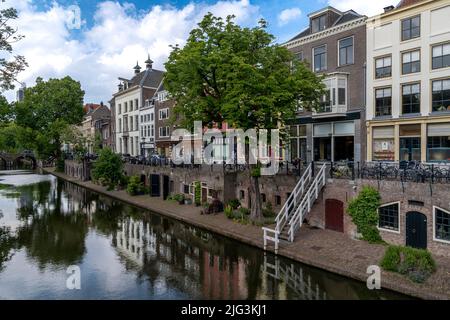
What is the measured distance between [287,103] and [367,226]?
7969mm

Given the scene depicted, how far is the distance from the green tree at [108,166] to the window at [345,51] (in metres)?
28.9

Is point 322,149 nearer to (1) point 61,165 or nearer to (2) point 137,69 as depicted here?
(2) point 137,69

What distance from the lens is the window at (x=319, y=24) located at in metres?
29.0

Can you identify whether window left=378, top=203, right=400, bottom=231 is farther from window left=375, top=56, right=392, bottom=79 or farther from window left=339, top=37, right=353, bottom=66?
window left=339, top=37, right=353, bottom=66

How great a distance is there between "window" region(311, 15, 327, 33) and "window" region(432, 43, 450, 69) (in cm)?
906

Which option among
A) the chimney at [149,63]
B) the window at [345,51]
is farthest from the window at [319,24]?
the chimney at [149,63]

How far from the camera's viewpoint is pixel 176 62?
21797 millimetres

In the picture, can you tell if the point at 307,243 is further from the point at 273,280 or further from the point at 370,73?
the point at 370,73

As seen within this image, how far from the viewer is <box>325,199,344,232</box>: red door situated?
2045 centimetres

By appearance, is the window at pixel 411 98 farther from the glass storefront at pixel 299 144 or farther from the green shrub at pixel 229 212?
the green shrub at pixel 229 212

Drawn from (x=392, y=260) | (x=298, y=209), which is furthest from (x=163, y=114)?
A: (x=392, y=260)

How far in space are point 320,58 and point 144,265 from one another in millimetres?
21561

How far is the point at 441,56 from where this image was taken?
22438 millimetres
